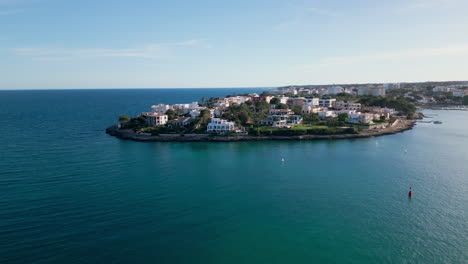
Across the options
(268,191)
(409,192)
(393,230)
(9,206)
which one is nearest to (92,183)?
(9,206)

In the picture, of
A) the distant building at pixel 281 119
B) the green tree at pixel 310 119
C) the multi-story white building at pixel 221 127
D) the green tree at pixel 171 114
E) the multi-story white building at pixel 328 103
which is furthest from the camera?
the multi-story white building at pixel 328 103

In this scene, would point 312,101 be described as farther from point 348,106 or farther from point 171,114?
point 171,114

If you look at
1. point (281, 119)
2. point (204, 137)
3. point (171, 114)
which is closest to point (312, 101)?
point (281, 119)

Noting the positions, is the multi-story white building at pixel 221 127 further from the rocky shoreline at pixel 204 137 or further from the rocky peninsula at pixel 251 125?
the rocky shoreline at pixel 204 137

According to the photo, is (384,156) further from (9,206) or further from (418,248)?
(9,206)

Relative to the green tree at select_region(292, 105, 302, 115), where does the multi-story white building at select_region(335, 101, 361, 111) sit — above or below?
above

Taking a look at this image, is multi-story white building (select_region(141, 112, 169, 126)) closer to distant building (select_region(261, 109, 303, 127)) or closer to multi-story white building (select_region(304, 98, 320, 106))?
distant building (select_region(261, 109, 303, 127))

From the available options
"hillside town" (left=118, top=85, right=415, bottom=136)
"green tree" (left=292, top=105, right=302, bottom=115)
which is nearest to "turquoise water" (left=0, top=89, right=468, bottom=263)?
"hillside town" (left=118, top=85, right=415, bottom=136)

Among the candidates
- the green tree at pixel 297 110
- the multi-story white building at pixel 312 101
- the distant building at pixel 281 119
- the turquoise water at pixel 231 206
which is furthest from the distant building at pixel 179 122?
the multi-story white building at pixel 312 101
